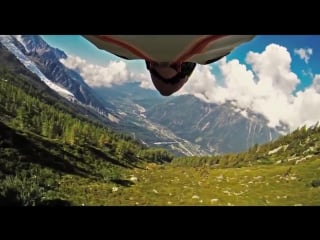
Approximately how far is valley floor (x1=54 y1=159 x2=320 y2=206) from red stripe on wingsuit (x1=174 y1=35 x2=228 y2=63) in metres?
11.4

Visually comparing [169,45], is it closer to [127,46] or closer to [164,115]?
[127,46]

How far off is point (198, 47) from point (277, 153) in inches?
598

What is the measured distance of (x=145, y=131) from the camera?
223 ft

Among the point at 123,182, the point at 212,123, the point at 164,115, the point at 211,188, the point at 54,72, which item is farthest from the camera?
the point at 212,123

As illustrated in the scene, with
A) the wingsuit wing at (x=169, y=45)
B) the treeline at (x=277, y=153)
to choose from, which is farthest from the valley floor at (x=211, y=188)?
the wingsuit wing at (x=169, y=45)

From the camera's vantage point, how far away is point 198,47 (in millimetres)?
442

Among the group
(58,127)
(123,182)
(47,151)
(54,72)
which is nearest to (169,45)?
(47,151)

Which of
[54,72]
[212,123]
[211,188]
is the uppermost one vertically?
[212,123]

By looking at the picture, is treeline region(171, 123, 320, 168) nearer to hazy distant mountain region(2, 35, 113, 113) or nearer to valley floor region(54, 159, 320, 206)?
valley floor region(54, 159, 320, 206)

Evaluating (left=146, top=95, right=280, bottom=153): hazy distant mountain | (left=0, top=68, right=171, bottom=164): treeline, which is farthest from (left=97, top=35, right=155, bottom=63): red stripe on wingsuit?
(left=146, top=95, right=280, bottom=153): hazy distant mountain

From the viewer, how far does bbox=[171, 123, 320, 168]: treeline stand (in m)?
14.0
